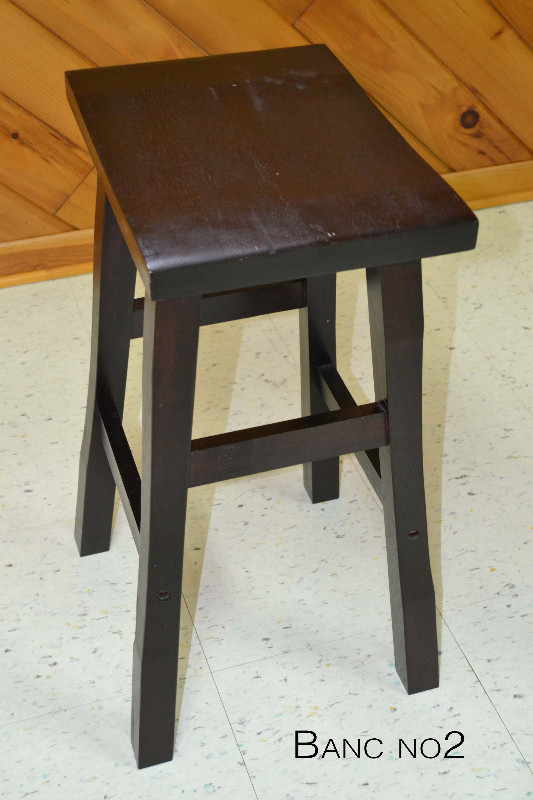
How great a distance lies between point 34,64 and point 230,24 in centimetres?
44

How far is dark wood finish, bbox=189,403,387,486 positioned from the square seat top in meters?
0.25

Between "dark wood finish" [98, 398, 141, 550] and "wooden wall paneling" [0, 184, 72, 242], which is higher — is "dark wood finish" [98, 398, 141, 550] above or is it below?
above

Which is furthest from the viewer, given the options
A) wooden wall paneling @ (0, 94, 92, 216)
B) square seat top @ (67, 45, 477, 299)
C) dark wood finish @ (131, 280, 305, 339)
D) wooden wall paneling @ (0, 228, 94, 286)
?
wooden wall paneling @ (0, 228, 94, 286)

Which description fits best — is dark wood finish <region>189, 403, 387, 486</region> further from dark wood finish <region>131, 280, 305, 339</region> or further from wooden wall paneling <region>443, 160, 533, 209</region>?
wooden wall paneling <region>443, 160, 533, 209</region>

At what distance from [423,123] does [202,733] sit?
1665 millimetres

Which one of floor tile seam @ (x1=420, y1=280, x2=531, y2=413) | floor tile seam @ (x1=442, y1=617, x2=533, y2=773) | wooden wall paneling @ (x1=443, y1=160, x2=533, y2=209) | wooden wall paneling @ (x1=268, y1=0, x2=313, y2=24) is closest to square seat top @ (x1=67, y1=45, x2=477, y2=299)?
floor tile seam @ (x1=442, y1=617, x2=533, y2=773)

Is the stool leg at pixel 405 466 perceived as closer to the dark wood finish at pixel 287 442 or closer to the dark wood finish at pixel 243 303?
the dark wood finish at pixel 287 442

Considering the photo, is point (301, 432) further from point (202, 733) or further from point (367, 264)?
point (202, 733)

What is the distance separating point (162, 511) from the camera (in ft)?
3.92

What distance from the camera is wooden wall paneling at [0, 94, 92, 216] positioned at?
2271mm

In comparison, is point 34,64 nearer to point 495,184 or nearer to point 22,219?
point 22,219

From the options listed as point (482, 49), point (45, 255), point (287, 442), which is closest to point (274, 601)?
point (287, 442)

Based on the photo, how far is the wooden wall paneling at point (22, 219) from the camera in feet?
7.72

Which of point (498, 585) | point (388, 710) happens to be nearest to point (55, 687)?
point (388, 710)
